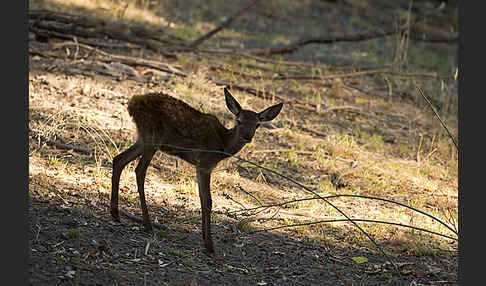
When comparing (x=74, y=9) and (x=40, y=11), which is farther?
(x=74, y=9)

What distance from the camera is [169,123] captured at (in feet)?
18.0

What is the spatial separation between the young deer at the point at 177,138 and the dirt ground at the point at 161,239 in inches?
12.1

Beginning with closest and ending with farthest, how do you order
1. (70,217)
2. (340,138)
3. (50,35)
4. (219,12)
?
(70,217), (340,138), (50,35), (219,12)

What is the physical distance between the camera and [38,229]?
192 inches

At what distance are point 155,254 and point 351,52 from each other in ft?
31.5

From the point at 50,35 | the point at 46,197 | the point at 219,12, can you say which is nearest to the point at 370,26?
the point at 219,12

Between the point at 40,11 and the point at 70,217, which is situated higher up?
the point at 40,11

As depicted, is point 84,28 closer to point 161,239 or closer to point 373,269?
point 161,239

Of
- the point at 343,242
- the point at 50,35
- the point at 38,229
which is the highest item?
the point at 50,35

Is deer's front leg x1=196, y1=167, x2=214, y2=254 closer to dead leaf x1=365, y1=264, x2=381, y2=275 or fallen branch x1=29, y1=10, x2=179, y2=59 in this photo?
dead leaf x1=365, y1=264, x2=381, y2=275

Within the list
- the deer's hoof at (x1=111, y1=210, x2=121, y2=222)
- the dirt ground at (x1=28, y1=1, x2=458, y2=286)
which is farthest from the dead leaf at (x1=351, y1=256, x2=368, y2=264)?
the deer's hoof at (x1=111, y1=210, x2=121, y2=222)

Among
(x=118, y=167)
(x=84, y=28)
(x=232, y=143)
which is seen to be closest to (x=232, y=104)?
(x=232, y=143)

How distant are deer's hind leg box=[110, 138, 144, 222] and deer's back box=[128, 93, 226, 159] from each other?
16 cm

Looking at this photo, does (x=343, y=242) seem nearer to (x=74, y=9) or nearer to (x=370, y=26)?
(x=74, y=9)
